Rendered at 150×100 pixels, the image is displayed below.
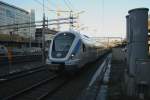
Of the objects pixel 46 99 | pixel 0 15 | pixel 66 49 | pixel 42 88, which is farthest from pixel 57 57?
pixel 0 15

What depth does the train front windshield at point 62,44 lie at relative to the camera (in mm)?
15151

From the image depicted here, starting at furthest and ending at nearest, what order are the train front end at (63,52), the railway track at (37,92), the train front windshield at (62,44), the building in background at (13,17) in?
1. the building in background at (13,17)
2. the train front windshield at (62,44)
3. the train front end at (63,52)
4. the railway track at (37,92)

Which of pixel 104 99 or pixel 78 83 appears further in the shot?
pixel 78 83

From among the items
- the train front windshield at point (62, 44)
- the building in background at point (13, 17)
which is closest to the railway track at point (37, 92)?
the train front windshield at point (62, 44)

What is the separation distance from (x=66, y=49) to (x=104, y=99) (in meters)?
5.84

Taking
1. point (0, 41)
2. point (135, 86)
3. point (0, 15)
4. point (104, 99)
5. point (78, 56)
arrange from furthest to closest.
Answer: point (0, 15) < point (0, 41) < point (78, 56) < point (104, 99) < point (135, 86)

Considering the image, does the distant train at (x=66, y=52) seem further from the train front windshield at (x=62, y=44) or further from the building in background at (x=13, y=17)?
the building in background at (x=13, y=17)

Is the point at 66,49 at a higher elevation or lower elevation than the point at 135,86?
higher

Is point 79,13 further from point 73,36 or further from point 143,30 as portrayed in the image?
point 143,30

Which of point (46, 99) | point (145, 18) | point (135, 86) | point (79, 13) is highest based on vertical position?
point (79, 13)

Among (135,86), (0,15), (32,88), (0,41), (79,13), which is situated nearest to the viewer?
(135,86)

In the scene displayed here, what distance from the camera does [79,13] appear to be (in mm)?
38531

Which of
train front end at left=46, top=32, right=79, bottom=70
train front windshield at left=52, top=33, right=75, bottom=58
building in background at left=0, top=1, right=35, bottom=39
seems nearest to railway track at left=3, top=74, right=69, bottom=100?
train front end at left=46, top=32, right=79, bottom=70

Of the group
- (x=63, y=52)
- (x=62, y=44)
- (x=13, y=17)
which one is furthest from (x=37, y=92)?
(x=13, y=17)
